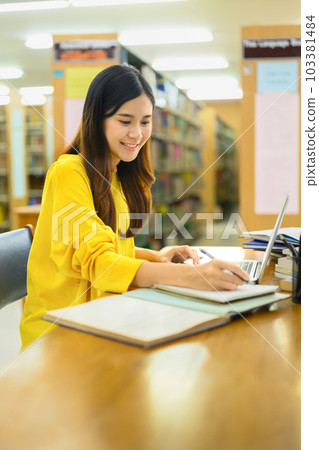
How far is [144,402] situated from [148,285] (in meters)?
0.36

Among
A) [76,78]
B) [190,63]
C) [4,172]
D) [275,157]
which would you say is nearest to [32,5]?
[76,78]

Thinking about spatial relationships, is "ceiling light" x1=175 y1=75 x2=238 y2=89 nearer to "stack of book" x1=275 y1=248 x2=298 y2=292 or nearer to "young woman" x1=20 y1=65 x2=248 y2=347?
"young woman" x1=20 y1=65 x2=248 y2=347

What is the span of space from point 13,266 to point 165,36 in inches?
148

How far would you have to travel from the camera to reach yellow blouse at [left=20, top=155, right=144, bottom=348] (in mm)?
771

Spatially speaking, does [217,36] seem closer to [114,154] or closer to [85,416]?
[114,154]

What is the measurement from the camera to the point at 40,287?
38.5 inches

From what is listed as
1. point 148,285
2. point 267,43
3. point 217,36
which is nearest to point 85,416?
point 148,285

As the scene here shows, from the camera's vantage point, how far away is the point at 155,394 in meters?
0.41

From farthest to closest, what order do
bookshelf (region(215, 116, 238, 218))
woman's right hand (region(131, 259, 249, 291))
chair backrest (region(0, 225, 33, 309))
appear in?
1. bookshelf (region(215, 116, 238, 218))
2. chair backrest (region(0, 225, 33, 309))
3. woman's right hand (region(131, 259, 249, 291))

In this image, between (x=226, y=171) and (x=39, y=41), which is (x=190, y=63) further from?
(x=226, y=171)

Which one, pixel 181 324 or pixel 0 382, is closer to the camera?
pixel 0 382

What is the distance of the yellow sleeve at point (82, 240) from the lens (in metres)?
0.76

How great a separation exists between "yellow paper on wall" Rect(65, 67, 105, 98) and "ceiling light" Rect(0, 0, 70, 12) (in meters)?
0.78

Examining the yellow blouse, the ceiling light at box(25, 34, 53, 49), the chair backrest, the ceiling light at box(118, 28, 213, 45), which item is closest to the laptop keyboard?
the yellow blouse
